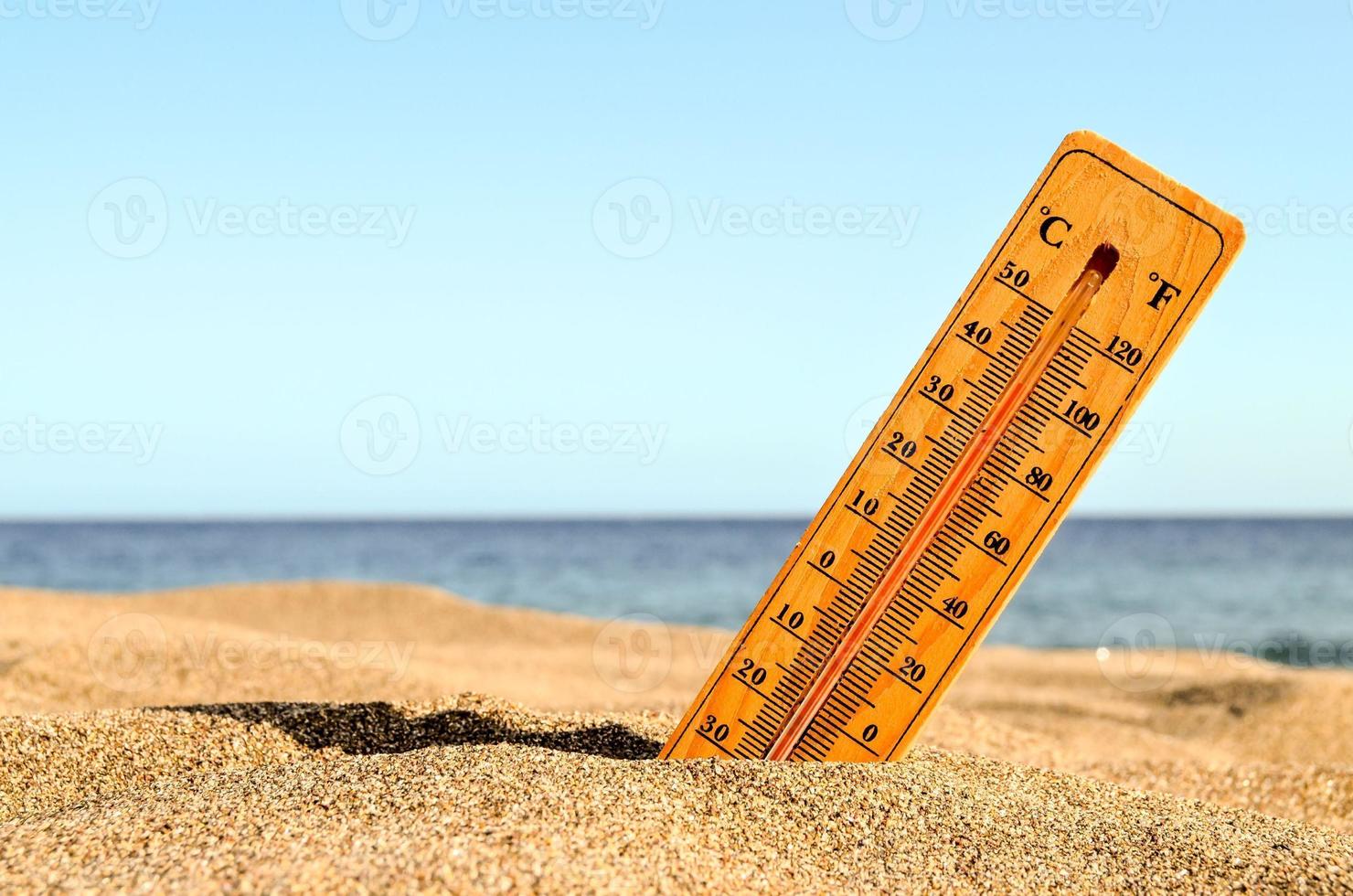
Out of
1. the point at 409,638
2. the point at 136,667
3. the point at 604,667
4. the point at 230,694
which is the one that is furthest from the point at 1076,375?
the point at 409,638

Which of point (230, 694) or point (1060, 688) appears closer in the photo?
point (230, 694)

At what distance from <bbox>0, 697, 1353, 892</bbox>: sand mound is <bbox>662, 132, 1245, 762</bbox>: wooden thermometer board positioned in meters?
0.23

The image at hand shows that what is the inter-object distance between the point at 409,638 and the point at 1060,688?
5.43m

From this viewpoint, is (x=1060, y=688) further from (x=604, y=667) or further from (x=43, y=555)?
(x=43, y=555)

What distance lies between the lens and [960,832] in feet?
8.05

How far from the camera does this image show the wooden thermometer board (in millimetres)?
2832
